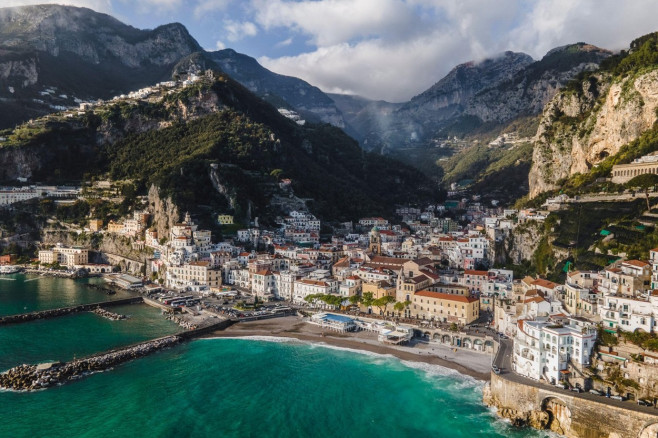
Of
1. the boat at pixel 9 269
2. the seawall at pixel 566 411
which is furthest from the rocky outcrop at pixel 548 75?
the boat at pixel 9 269

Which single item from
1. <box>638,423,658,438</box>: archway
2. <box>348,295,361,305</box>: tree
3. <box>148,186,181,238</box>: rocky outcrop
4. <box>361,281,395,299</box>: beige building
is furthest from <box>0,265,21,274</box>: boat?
<box>638,423,658,438</box>: archway

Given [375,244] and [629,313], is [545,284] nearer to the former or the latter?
[629,313]

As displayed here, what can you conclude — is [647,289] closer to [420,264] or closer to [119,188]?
[420,264]

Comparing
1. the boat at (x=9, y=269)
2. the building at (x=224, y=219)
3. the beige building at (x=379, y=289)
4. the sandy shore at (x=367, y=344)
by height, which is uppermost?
the building at (x=224, y=219)

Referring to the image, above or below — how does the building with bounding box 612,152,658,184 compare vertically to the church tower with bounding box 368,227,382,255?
above

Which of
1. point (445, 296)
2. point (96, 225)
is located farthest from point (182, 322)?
point (96, 225)

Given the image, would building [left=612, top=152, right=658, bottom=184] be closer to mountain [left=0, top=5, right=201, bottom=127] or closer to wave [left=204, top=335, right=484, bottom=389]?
wave [left=204, top=335, right=484, bottom=389]

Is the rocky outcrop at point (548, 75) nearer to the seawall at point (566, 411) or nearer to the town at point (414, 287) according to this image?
the town at point (414, 287)
